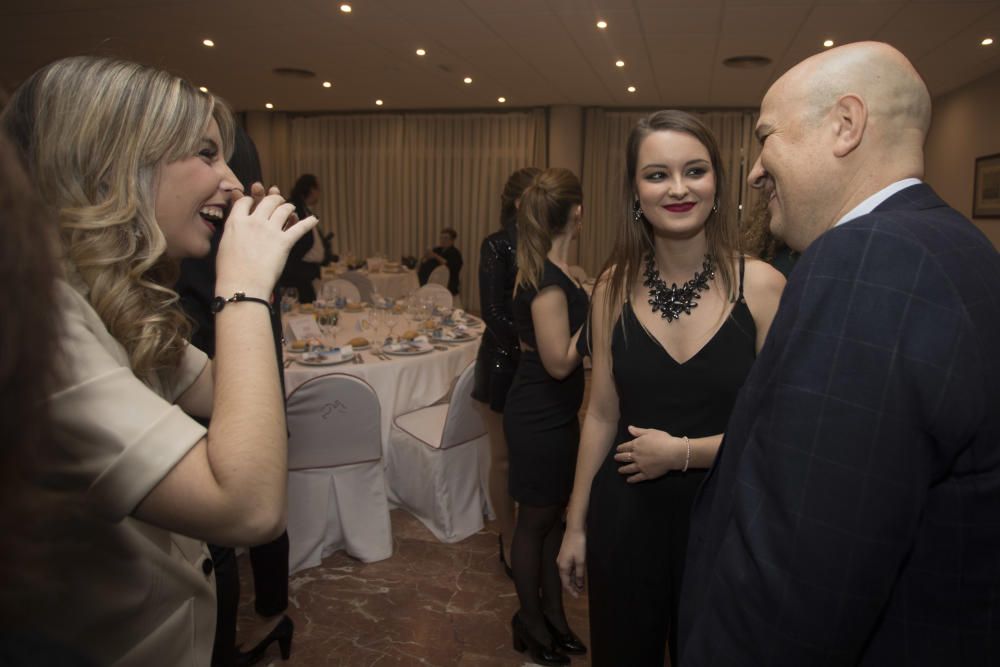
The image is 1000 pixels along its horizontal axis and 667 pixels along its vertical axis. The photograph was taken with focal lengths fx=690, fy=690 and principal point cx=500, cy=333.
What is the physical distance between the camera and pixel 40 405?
0.48 metres

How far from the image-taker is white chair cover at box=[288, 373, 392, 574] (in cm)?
303

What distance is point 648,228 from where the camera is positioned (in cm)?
182

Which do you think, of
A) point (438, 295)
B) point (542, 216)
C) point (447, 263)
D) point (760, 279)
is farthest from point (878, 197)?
point (447, 263)

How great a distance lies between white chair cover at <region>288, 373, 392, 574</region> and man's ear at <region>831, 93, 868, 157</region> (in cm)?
237

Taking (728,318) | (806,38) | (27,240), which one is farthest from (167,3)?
(27,240)

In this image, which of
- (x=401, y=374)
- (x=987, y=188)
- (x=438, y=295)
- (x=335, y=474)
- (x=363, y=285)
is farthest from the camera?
(x=987, y=188)

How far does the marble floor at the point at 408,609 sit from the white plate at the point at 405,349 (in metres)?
1.01

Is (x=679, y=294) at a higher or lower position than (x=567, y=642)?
higher

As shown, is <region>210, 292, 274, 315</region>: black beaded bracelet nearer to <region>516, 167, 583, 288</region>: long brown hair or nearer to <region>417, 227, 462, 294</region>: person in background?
<region>516, 167, 583, 288</region>: long brown hair

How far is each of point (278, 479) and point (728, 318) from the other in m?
1.10

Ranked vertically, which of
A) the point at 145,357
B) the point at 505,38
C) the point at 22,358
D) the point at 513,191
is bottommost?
the point at 145,357

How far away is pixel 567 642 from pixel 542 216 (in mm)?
1598

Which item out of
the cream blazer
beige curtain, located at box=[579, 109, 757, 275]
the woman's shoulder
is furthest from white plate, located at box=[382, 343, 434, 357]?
Result: beige curtain, located at box=[579, 109, 757, 275]

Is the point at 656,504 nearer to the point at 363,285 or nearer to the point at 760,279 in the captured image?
the point at 760,279
